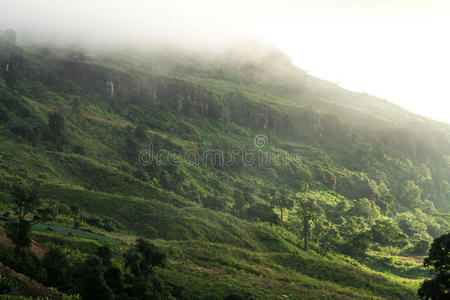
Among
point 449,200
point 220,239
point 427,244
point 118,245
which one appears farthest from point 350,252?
point 449,200

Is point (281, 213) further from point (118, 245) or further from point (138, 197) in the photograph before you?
point (118, 245)

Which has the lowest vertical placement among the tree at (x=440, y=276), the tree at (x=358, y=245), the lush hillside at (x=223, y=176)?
the tree at (x=358, y=245)

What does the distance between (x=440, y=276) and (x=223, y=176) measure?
3520 inches

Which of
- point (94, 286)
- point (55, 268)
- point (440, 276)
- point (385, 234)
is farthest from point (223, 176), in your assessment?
point (440, 276)

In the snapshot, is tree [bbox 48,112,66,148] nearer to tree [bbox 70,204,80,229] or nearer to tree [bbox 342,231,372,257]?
tree [bbox 70,204,80,229]

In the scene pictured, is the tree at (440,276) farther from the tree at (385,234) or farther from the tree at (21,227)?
the tree at (385,234)

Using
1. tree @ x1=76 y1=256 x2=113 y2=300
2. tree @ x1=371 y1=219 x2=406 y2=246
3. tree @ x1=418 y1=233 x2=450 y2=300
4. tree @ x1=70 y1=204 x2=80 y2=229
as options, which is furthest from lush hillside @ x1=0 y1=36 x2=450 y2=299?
tree @ x1=418 y1=233 x2=450 y2=300

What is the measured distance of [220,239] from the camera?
2549 inches

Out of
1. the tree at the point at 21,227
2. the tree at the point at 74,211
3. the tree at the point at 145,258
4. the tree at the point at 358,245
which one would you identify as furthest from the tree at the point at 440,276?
the tree at the point at 358,245

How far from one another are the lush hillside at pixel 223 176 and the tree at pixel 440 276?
21145 mm

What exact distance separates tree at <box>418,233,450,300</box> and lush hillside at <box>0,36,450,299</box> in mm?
21145

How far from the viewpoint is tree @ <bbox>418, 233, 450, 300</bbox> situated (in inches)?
910

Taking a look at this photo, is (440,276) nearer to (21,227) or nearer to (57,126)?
(21,227)

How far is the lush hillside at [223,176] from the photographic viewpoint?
54375 mm
